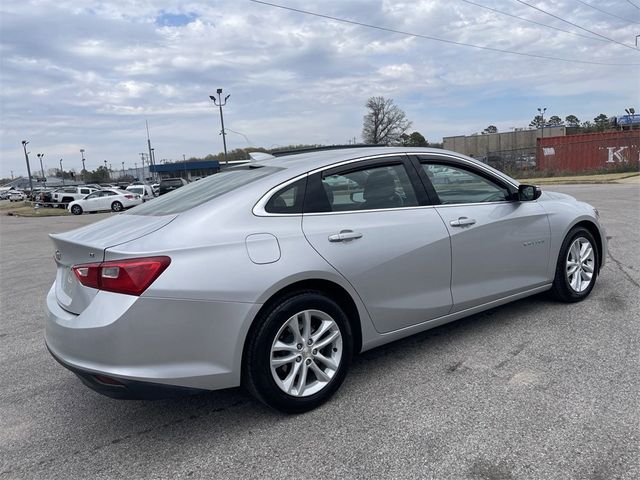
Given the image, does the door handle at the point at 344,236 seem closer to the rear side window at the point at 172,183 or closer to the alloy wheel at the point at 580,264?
the alloy wheel at the point at 580,264

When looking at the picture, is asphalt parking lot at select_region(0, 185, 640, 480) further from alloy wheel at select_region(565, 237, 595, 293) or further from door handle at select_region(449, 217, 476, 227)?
door handle at select_region(449, 217, 476, 227)

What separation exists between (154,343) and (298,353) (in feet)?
2.83

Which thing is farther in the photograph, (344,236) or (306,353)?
(344,236)

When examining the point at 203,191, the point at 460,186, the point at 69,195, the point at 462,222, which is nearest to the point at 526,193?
the point at 460,186

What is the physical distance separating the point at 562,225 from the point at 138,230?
3.74 metres

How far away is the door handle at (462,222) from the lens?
385 centimetres

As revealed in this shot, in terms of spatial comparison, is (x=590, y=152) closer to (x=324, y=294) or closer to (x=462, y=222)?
(x=462, y=222)


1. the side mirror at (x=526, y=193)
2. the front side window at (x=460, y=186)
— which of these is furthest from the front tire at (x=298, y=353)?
the side mirror at (x=526, y=193)

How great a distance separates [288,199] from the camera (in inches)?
128

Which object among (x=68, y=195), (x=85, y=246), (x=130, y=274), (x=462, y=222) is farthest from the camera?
(x=68, y=195)

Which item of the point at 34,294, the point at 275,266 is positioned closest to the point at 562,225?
the point at 275,266

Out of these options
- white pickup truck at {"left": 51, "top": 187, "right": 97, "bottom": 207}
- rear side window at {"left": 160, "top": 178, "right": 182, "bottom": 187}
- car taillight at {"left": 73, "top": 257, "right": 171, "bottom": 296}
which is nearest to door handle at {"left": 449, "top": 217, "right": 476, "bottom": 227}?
car taillight at {"left": 73, "top": 257, "right": 171, "bottom": 296}

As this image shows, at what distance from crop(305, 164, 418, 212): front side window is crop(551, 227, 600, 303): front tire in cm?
192

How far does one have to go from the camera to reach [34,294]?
6.88m
